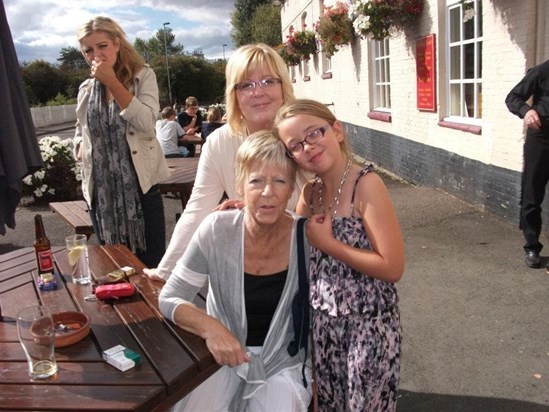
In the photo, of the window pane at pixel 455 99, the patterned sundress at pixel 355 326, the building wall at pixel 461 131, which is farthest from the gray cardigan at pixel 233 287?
the window pane at pixel 455 99

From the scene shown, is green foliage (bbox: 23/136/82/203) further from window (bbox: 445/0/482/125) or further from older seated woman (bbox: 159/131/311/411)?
older seated woman (bbox: 159/131/311/411)

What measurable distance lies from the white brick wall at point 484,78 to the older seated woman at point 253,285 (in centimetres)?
407

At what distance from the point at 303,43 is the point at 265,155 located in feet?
45.6

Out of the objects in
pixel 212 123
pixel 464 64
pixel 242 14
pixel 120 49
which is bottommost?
pixel 212 123

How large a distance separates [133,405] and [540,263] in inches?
155

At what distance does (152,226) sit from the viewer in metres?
3.65

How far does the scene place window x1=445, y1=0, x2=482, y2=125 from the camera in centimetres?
626

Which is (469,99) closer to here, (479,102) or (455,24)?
(479,102)

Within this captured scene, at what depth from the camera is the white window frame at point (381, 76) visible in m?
9.71

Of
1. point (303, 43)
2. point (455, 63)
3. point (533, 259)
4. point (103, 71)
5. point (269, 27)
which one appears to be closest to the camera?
point (103, 71)

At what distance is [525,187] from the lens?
4430 mm

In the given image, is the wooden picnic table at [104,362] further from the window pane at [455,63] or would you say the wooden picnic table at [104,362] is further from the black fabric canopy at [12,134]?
the window pane at [455,63]

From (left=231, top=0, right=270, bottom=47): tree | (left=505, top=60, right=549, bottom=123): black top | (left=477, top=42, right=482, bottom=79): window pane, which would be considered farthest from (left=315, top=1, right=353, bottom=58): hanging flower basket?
(left=231, top=0, right=270, bottom=47): tree

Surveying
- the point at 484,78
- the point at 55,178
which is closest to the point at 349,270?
the point at 484,78
